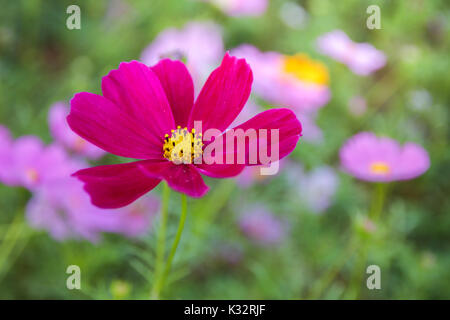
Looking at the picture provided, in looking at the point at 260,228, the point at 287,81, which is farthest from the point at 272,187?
the point at 287,81

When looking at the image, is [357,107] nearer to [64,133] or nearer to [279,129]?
[64,133]

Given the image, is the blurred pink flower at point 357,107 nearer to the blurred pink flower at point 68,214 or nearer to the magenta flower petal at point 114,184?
the blurred pink flower at point 68,214

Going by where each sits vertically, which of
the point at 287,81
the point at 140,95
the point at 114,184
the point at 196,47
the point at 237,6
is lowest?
the point at 114,184

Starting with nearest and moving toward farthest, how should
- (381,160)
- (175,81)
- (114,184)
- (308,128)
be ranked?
(114,184) < (175,81) < (381,160) < (308,128)

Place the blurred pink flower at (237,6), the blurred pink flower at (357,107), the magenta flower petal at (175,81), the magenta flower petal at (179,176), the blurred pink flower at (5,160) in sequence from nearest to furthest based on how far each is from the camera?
1. the magenta flower petal at (179,176)
2. the magenta flower petal at (175,81)
3. the blurred pink flower at (5,160)
4. the blurred pink flower at (357,107)
5. the blurred pink flower at (237,6)

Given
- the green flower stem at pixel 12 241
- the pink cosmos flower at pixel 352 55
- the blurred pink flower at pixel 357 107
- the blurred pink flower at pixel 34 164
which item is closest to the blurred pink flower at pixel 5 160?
the blurred pink flower at pixel 34 164

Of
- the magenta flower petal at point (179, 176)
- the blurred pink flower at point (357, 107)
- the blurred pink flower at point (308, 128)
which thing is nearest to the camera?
the magenta flower petal at point (179, 176)

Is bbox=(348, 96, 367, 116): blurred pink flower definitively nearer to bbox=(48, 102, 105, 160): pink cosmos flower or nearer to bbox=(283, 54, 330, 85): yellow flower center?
bbox=(283, 54, 330, 85): yellow flower center
